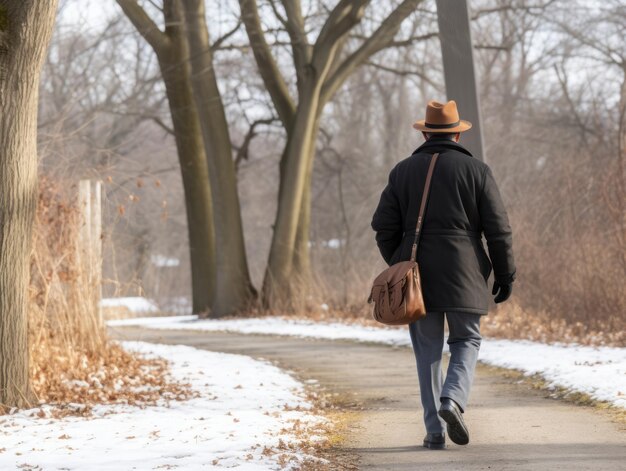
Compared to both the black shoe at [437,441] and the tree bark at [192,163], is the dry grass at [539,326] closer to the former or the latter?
the tree bark at [192,163]

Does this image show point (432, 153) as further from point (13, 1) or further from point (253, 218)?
point (253, 218)

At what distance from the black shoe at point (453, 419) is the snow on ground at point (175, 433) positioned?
2.62ft

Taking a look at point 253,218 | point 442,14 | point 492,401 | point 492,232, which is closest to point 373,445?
point 492,232

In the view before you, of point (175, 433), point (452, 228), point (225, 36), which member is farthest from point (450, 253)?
point (225, 36)

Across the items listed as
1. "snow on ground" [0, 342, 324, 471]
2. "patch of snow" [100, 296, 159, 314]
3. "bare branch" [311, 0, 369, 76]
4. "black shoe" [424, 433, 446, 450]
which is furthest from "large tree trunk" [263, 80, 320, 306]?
"black shoe" [424, 433, 446, 450]

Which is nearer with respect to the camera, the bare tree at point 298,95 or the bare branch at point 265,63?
the bare tree at point 298,95

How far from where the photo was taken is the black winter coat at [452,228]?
615 cm

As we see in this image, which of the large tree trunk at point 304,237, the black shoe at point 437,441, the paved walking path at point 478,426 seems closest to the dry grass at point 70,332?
the paved walking path at point 478,426

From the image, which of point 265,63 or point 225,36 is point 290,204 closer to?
point 265,63

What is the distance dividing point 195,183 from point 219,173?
2275mm

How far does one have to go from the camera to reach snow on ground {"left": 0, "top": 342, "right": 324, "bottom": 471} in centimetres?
594

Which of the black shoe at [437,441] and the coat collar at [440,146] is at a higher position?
the coat collar at [440,146]

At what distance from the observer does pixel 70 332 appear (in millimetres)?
10461

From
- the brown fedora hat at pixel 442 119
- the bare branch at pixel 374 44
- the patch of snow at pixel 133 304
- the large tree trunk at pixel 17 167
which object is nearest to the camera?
the brown fedora hat at pixel 442 119
